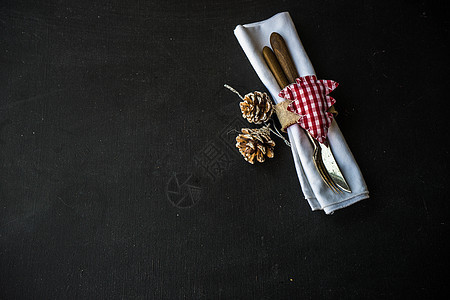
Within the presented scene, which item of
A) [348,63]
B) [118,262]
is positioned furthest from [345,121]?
[118,262]

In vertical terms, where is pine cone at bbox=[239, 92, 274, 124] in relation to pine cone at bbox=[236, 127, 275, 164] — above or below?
above

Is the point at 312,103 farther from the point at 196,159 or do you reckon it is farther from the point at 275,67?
the point at 196,159

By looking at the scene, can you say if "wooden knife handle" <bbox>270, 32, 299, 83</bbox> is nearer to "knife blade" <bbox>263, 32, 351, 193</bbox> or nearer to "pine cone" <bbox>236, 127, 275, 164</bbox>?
"knife blade" <bbox>263, 32, 351, 193</bbox>

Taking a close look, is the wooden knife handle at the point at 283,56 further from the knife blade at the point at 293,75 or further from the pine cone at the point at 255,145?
the pine cone at the point at 255,145

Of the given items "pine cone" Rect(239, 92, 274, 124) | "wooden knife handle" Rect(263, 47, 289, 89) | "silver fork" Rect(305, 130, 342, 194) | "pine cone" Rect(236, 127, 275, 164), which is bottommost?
"silver fork" Rect(305, 130, 342, 194)

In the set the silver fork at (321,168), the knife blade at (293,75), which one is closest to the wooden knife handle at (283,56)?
the knife blade at (293,75)

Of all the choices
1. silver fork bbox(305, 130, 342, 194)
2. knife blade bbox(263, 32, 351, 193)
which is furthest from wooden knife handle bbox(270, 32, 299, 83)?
silver fork bbox(305, 130, 342, 194)

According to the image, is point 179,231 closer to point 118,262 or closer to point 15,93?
point 118,262
